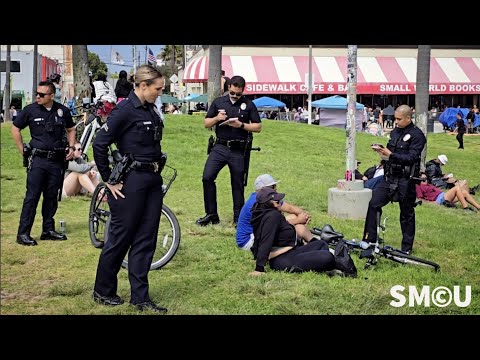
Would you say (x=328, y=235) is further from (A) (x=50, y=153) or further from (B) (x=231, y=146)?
(A) (x=50, y=153)

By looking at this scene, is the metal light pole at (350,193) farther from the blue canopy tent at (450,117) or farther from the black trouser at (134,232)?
the blue canopy tent at (450,117)

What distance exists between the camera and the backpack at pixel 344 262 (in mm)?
5938

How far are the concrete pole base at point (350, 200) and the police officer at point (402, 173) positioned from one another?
4.79 ft

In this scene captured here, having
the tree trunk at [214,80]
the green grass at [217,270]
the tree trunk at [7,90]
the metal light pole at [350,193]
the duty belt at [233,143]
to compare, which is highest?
the tree trunk at [214,80]

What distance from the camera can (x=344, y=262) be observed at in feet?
19.5

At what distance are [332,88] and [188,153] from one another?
153 inches

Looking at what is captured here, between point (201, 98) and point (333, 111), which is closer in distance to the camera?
point (201, 98)

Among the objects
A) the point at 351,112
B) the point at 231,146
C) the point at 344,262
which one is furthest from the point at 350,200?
the point at 344,262

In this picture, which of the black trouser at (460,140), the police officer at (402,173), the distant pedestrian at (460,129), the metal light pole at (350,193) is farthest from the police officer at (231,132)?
the black trouser at (460,140)

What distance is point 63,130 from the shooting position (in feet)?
21.8

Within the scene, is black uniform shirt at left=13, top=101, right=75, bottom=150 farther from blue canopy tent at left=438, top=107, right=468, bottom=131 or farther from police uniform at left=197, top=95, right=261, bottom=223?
blue canopy tent at left=438, top=107, right=468, bottom=131

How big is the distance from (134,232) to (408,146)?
124 inches

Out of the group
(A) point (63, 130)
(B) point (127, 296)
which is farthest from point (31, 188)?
(B) point (127, 296)
